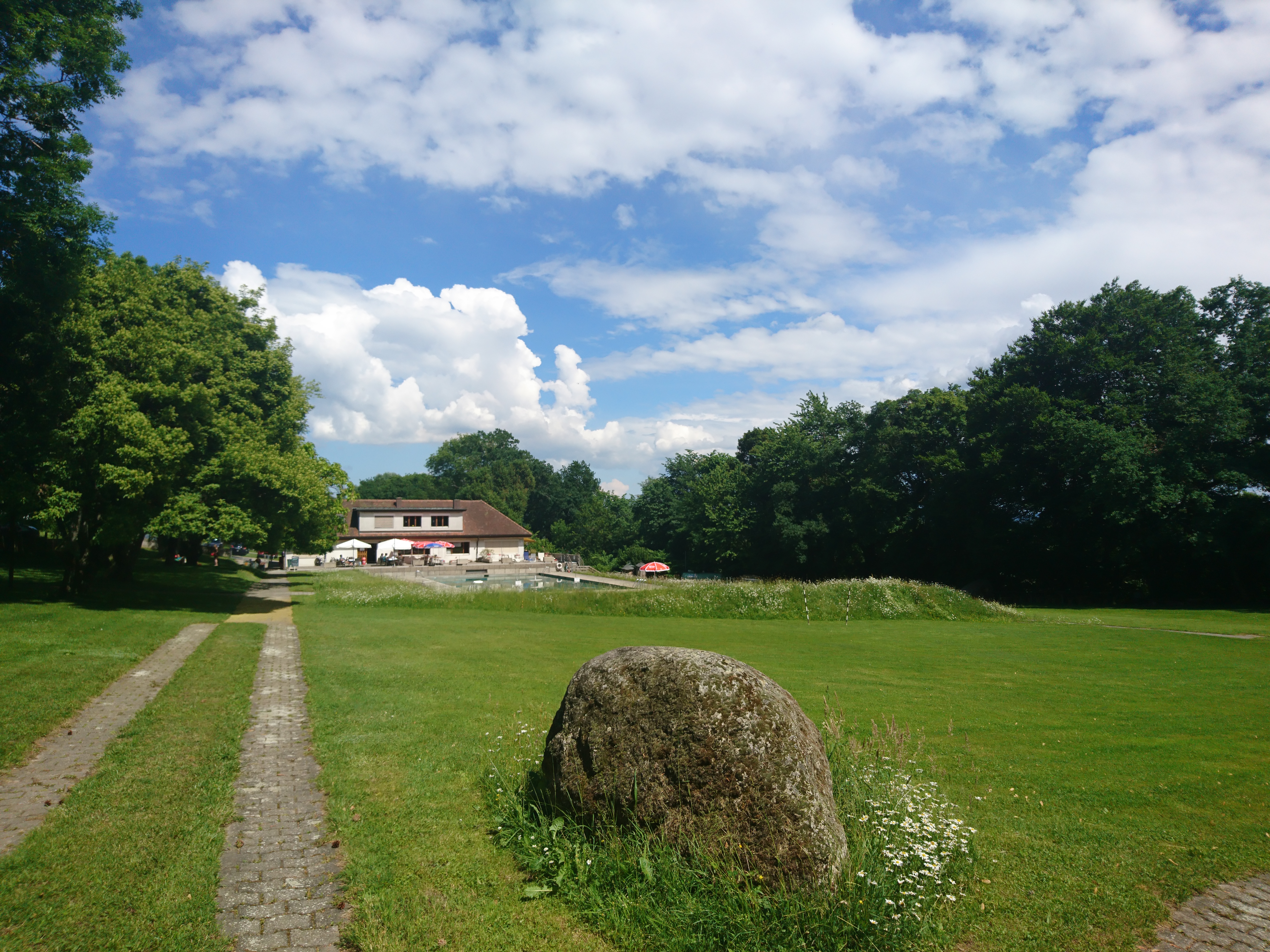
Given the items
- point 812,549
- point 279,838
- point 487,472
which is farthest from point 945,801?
point 487,472

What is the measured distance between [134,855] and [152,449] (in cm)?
1713

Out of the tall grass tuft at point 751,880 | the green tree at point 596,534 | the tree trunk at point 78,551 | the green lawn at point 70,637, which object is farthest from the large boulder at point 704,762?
the green tree at point 596,534

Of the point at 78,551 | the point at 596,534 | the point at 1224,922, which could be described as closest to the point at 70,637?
the point at 78,551

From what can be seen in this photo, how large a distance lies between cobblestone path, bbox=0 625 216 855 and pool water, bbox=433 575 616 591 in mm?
18165

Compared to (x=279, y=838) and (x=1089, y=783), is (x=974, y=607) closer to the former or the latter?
(x=1089, y=783)

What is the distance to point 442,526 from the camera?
229 feet

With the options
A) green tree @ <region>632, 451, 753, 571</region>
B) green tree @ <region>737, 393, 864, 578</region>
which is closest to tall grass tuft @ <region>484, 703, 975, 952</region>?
Result: green tree @ <region>737, 393, 864, 578</region>

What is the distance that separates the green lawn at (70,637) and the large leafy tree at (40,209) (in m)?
2.75

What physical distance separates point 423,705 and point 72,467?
15511mm

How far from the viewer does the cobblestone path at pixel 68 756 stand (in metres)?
5.76

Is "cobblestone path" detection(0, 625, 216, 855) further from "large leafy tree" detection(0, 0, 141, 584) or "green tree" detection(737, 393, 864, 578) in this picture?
"green tree" detection(737, 393, 864, 578)

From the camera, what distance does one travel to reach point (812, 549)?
172 ft

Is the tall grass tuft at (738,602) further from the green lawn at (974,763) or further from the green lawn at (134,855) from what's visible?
the green lawn at (134,855)

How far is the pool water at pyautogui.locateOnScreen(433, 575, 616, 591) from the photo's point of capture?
98.6ft
